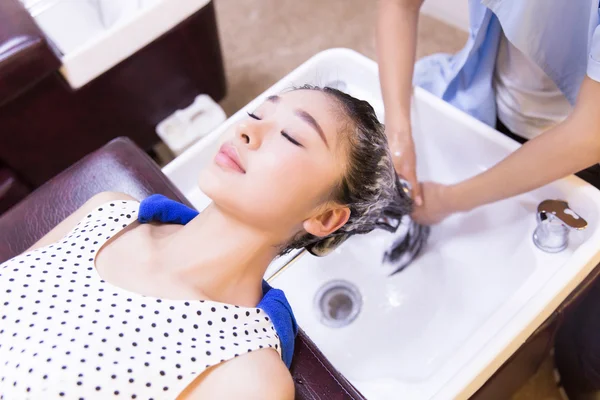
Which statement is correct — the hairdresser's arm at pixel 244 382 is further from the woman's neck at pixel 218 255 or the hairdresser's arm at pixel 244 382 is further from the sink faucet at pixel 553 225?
the sink faucet at pixel 553 225

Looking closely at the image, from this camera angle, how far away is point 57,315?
74cm

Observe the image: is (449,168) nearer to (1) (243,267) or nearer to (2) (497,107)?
(2) (497,107)

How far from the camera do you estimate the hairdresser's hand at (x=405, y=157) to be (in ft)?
3.47

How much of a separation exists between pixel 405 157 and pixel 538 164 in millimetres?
266

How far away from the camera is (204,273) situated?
831mm

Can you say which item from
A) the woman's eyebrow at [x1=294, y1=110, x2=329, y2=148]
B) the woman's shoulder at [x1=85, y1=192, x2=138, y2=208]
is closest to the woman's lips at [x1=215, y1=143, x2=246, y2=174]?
the woman's eyebrow at [x1=294, y1=110, x2=329, y2=148]

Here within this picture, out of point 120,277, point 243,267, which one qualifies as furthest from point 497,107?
point 120,277

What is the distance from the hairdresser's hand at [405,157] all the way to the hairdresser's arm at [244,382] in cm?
49

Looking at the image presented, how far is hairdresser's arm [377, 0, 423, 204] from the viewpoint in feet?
3.50

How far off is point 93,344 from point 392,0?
0.88m

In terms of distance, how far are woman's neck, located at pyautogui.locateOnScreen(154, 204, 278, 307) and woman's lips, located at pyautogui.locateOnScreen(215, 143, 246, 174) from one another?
9 centimetres

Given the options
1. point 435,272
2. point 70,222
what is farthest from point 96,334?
point 435,272

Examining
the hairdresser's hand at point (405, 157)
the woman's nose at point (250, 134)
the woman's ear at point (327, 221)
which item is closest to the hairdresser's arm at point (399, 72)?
the hairdresser's hand at point (405, 157)

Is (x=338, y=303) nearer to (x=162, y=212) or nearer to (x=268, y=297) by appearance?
(x=268, y=297)
